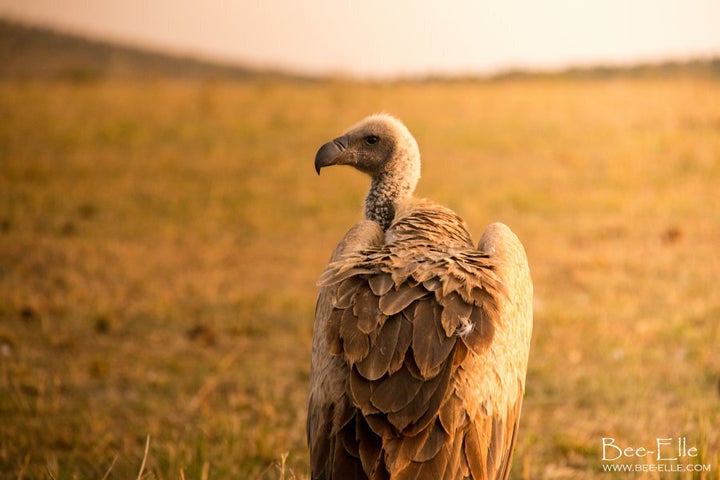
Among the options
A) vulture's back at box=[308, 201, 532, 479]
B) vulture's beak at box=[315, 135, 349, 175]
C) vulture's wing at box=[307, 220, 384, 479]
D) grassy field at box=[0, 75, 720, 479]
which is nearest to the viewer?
vulture's back at box=[308, 201, 532, 479]

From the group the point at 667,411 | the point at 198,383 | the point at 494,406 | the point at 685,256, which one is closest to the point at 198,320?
the point at 198,383

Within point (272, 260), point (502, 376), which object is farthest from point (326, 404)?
point (272, 260)

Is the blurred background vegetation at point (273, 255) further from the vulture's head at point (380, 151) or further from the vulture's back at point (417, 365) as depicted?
the vulture's head at point (380, 151)

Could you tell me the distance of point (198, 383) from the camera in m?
6.95

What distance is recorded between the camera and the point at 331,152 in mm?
4820

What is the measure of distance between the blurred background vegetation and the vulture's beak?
1769 mm

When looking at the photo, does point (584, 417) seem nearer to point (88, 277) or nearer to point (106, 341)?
point (106, 341)

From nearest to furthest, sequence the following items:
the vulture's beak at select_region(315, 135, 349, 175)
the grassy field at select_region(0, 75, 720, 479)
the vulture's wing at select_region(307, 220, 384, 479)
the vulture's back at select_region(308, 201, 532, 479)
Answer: the vulture's back at select_region(308, 201, 532, 479)
the vulture's wing at select_region(307, 220, 384, 479)
the vulture's beak at select_region(315, 135, 349, 175)
the grassy field at select_region(0, 75, 720, 479)

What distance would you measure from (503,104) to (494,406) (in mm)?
18347

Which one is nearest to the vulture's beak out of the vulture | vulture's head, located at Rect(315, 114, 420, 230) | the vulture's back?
vulture's head, located at Rect(315, 114, 420, 230)

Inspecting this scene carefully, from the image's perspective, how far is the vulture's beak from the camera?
475 centimetres

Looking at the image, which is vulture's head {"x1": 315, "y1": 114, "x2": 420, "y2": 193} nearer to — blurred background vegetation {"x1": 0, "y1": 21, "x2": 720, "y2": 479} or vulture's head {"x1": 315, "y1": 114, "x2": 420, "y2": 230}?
vulture's head {"x1": 315, "y1": 114, "x2": 420, "y2": 230}

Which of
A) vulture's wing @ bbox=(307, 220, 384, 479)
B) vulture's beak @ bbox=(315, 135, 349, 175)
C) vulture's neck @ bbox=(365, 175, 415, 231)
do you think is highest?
vulture's beak @ bbox=(315, 135, 349, 175)

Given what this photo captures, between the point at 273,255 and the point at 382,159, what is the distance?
619 cm
